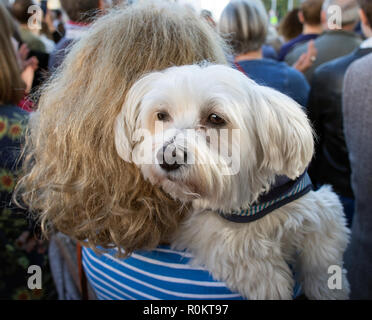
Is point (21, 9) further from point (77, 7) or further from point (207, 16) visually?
point (207, 16)

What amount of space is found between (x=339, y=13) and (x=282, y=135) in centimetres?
216

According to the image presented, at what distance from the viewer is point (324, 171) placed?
10.6 ft

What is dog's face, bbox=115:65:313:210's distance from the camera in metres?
1.39

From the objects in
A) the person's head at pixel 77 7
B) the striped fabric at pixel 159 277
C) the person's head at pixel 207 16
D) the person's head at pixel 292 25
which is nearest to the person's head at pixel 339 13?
the person's head at pixel 207 16

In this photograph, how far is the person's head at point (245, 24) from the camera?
10.9 ft

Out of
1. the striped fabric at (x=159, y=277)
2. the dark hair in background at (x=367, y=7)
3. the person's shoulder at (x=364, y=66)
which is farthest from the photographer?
the dark hair in background at (x=367, y=7)

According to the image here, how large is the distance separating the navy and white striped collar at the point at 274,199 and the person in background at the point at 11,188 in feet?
4.36

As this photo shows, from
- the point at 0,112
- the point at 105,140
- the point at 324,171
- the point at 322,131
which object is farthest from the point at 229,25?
the point at 105,140

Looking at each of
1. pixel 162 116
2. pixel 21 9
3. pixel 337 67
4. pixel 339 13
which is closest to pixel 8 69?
pixel 162 116

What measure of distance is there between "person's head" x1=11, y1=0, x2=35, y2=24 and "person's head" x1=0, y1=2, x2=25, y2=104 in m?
1.95

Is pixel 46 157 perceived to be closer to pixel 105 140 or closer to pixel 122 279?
pixel 105 140

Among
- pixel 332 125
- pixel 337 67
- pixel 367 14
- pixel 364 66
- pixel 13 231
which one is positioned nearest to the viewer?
pixel 364 66

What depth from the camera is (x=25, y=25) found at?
438 centimetres

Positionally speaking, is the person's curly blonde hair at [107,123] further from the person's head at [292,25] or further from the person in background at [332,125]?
the person's head at [292,25]
